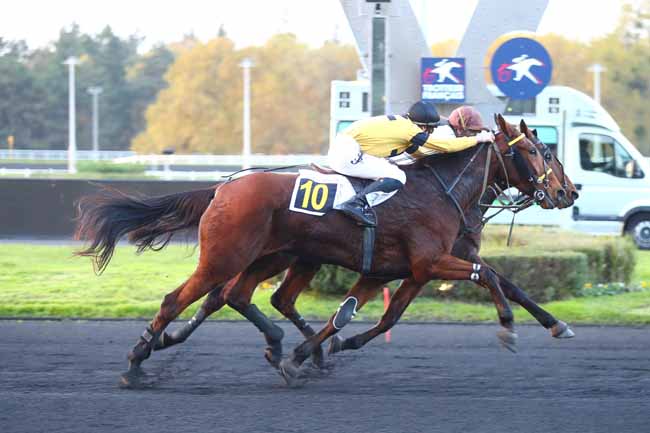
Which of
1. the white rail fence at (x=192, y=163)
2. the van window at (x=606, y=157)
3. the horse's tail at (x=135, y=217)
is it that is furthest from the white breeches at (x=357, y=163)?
the white rail fence at (x=192, y=163)

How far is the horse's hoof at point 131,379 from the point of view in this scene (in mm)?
6344

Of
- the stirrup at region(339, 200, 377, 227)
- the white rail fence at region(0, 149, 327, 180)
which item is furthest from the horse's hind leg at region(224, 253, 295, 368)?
the white rail fence at region(0, 149, 327, 180)

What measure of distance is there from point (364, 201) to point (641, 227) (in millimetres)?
11367

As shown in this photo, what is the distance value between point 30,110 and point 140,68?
11393mm

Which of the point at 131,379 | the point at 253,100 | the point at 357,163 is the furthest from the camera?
the point at 253,100

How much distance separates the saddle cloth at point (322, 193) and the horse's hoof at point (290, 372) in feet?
3.34

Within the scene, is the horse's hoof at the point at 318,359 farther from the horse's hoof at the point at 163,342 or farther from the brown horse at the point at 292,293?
the horse's hoof at the point at 163,342

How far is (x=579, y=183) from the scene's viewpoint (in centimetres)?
1686

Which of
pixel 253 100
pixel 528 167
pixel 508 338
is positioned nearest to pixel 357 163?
pixel 528 167

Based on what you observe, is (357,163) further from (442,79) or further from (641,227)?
(641,227)

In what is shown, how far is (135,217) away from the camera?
7145 millimetres

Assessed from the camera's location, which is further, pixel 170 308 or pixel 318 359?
pixel 318 359

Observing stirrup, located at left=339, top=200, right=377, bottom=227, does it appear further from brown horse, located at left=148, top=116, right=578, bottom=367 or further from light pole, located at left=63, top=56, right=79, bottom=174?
light pole, located at left=63, top=56, right=79, bottom=174

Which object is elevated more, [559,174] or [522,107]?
[522,107]
